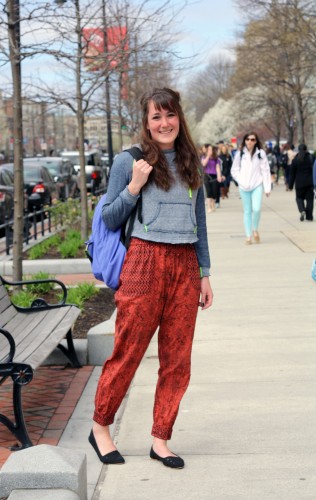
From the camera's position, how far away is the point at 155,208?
461 centimetres

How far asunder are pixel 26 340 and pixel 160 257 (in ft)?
6.01

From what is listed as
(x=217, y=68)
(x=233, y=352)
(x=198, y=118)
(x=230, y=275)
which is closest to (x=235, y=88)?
(x=230, y=275)

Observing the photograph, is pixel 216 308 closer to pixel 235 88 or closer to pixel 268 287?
pixel 268 287

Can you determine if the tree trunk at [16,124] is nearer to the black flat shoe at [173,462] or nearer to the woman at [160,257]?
the woman at [160,257]

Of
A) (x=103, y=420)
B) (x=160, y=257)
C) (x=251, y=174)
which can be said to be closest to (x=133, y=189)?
(x=160, y=257)

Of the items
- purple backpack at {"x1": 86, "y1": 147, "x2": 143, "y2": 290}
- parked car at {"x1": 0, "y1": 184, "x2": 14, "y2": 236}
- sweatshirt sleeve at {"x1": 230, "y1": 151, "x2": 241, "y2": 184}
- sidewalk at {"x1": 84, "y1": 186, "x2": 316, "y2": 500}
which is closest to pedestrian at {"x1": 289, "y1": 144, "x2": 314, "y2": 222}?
sweatshirt sleeve at {"x1": 230, "y1": 151, "x2": 241, "y2": 184}

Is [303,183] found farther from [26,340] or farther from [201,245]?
[201,245]

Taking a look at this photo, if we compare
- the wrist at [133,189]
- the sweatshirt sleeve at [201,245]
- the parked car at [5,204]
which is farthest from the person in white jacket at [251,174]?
the wrist at [133,189]

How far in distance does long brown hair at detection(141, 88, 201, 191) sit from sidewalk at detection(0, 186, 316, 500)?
4.63ft

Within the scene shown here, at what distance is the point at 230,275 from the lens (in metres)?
11.8

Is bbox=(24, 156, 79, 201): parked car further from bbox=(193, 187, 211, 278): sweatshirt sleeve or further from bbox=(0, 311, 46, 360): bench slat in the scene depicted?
bbox=(193, 187, 211, 278): sweatshirt sleeve

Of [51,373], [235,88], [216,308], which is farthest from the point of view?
[235,88]

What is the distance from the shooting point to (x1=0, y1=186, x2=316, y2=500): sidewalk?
4.54 m

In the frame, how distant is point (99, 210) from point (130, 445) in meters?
1.34
